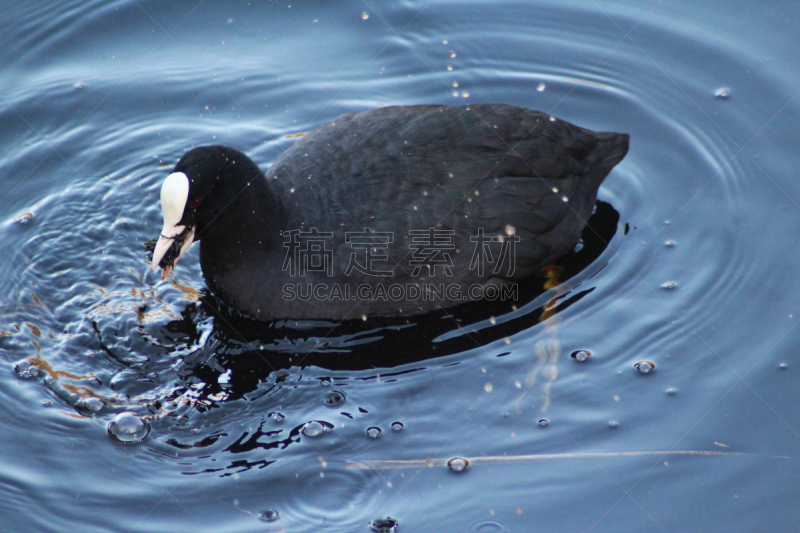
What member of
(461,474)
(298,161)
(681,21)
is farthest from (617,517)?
(681,21)

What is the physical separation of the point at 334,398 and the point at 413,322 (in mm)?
722

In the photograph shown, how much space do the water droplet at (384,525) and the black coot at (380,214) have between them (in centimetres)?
130

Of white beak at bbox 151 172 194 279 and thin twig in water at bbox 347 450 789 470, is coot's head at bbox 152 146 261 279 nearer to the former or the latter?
white beak at bbox 151 172 194 279

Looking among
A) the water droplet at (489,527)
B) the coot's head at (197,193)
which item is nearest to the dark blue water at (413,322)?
the water droplet at (489,527)

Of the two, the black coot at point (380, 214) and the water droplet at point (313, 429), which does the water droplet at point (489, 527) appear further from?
the black coot at point (380, 214)

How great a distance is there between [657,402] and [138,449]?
8.36 ft

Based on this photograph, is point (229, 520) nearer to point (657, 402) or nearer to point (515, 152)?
point (657, 402)

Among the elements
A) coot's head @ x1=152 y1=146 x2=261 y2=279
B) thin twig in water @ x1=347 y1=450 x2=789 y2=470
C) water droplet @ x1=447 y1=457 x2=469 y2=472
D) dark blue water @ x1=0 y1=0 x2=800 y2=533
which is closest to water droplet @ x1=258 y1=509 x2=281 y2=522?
dark blue water @ x1=0 y1=0 x2=800 y2=533

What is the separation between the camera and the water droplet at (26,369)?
450 centimetres

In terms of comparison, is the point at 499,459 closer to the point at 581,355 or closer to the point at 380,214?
the point at 581,355

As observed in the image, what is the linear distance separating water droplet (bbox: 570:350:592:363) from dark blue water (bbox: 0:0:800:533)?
35 mm

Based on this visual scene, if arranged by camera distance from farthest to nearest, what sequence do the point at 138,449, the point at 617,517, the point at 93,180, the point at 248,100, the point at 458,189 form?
the point at 248,100, the point at 93,180, the point at 458,189, the point at 138,449, the point at 617,517

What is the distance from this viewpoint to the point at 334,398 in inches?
175

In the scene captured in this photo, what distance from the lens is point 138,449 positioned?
4168mm
